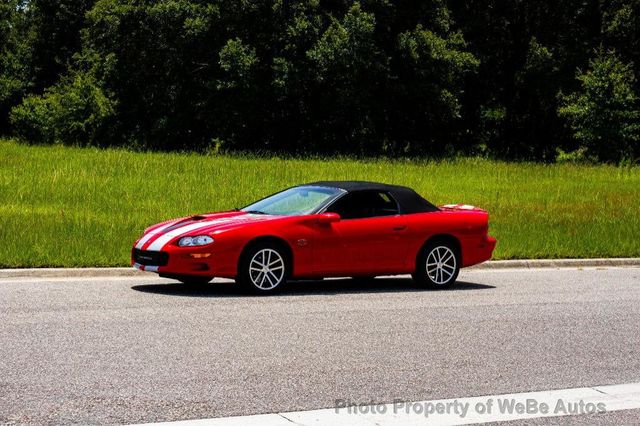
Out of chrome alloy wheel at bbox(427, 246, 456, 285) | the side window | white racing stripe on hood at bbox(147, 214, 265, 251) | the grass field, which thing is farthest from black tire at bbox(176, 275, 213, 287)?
chrome alloy wheel at bbox(427, 246, 456, 285)

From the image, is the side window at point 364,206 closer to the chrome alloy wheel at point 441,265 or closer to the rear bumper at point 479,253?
the chrome alloy wheel at point 441,265

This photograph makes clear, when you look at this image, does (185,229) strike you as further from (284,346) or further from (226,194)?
(226,194)

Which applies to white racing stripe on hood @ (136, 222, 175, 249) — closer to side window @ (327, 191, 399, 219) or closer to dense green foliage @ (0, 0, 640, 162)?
side window @ (327, 191, 399, 219)

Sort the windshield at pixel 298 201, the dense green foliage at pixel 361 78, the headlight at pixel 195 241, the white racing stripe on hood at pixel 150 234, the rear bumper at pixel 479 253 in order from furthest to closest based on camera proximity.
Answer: the dense green foliage at pixel 361 78
the rear bumper at pixel 479 253
the windshield at pixel 298 201
the white racing stripe on hood at pixel 150 234
the headlight at pixel 195 241

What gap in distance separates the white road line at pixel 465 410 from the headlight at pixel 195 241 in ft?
18.6

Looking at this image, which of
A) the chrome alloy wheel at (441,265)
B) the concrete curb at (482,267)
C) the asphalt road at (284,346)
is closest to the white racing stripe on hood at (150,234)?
the asphalt road at (284,346)

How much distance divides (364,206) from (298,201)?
864mm

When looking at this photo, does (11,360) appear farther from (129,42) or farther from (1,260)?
(129,42)

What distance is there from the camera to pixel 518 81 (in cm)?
5556

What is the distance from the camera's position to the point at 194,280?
13234mm

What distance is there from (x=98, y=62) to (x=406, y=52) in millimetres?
17093

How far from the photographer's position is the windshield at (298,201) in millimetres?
13164

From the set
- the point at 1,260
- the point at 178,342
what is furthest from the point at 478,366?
the point at 1,260

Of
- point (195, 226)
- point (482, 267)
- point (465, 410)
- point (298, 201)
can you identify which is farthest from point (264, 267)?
point (465, 410)
